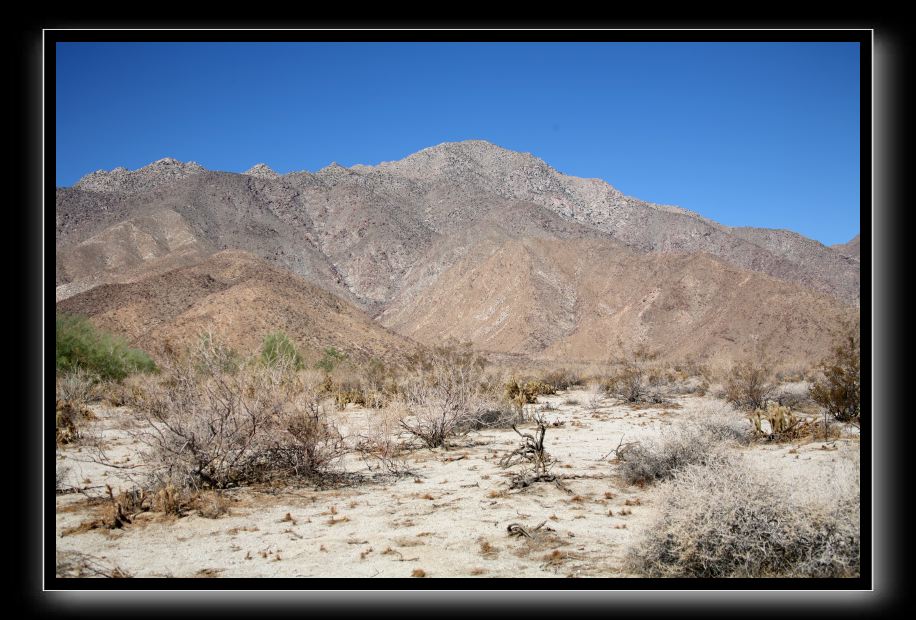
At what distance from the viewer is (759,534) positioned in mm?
4195

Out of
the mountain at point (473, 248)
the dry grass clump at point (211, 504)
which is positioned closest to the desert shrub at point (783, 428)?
the dry grass clump at point (211, 504)

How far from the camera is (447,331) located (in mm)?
62344

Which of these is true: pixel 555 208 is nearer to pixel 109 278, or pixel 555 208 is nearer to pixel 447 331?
pixel 447 331

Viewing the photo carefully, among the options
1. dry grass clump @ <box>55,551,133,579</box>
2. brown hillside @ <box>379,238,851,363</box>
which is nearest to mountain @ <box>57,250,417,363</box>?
brown hillside @ <box>379,238,851,363</box>

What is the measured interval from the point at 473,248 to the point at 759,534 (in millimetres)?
73118

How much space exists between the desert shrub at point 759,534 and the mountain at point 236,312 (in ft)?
87.9

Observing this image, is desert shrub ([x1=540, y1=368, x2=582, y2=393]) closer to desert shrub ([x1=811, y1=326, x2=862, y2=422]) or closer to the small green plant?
the small green plant

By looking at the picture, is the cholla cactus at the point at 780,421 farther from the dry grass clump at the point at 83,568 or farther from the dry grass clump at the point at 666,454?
the dry grass clump at the point at 83,568

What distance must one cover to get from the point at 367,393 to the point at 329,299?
31.9 meters

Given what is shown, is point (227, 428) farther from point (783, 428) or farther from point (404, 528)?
point (783, 428)

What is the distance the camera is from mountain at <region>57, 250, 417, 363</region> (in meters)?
37.3
